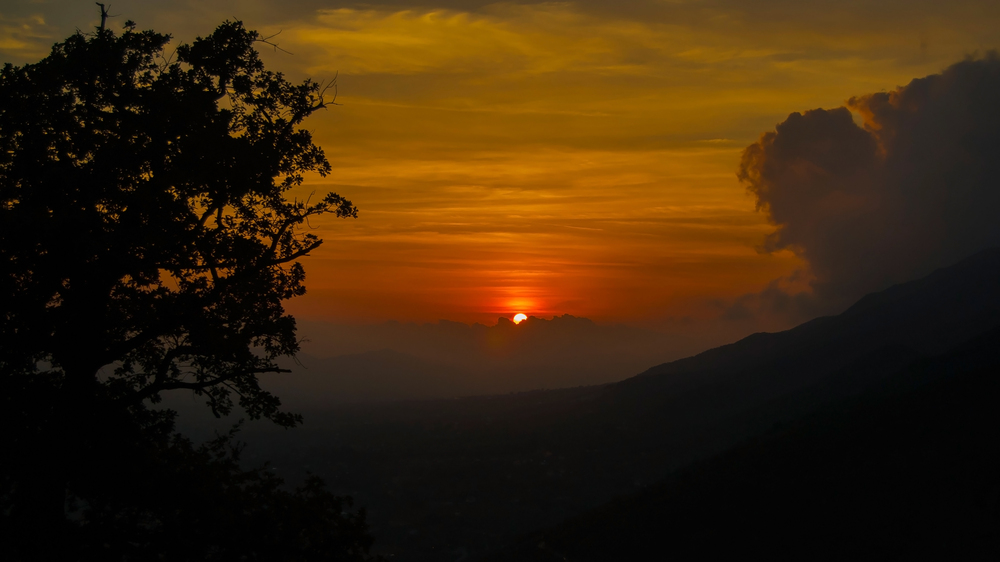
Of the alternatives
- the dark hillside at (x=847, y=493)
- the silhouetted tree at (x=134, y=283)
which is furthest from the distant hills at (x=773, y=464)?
the silhouetted tree at (x=134, y=283)

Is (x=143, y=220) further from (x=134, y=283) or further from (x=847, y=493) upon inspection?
(x=847, y=493)

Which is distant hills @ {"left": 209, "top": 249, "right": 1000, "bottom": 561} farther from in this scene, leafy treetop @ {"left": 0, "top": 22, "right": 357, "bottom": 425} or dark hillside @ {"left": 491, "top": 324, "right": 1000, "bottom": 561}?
leafy treetop @ {"left": 0, "top": 22, "right": 357, "bottom": 425}

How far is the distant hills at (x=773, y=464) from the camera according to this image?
68.4 m

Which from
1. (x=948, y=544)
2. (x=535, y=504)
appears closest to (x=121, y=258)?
(x=948, y=544)

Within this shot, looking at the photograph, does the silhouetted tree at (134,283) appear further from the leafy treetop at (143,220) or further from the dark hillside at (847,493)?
the dark hillside at (847,493)

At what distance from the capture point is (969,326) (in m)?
146

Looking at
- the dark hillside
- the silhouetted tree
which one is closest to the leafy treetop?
the silhouetted tree

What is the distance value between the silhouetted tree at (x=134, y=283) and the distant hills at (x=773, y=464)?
59791 mm

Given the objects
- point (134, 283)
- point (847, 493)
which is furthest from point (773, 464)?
point (134, 283)

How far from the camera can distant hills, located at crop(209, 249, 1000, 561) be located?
68.4m

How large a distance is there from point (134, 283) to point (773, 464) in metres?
87.2

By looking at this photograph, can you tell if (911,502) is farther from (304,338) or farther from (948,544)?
(304,338)

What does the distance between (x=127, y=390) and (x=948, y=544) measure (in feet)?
208

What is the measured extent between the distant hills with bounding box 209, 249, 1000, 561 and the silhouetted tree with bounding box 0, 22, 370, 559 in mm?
59791
